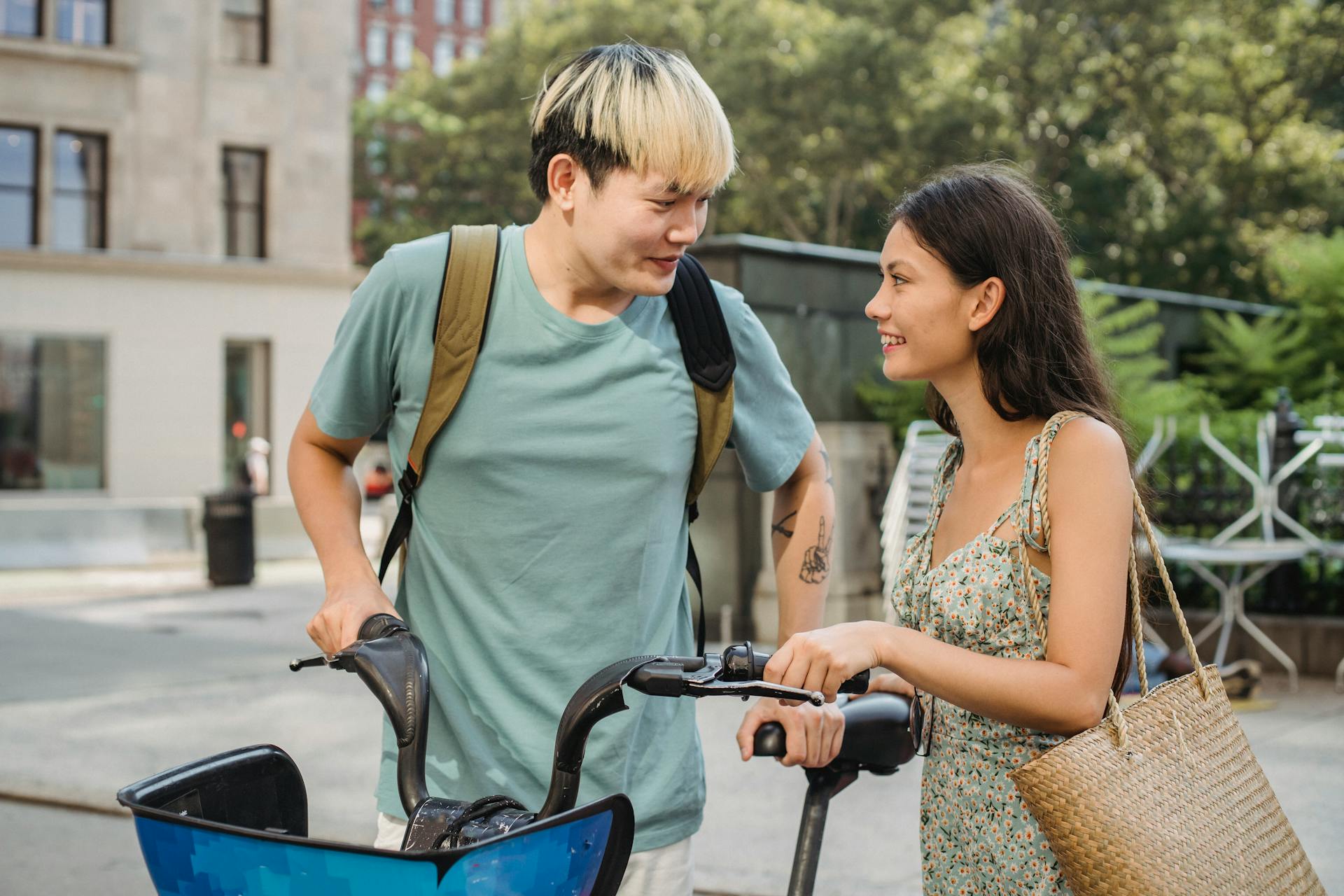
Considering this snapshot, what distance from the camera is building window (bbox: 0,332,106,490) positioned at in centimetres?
2295

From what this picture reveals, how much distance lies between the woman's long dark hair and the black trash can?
52.6 ft

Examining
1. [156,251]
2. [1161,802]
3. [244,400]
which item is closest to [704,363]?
[1161,802]

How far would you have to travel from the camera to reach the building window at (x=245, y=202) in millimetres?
24859

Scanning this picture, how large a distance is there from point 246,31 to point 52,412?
7.22 m

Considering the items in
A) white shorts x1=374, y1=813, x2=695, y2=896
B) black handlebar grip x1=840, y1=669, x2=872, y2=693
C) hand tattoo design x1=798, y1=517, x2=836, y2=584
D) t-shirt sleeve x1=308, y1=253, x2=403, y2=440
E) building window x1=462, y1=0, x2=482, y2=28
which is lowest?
white shorts x1=374, y1=813, x2=695, y2=896

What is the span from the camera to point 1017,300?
225 cm

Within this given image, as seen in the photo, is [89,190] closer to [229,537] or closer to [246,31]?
[246,31]

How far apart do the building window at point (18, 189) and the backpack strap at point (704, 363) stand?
2310 cm

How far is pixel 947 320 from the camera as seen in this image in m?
2.27

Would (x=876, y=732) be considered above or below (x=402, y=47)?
below

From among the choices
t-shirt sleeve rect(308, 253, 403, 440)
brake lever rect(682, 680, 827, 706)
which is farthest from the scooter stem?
t-shirt sleeve rect(308, 253, 403, 440)

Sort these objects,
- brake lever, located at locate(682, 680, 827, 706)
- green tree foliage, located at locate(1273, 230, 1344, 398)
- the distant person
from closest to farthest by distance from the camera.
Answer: brake lever, located at locate(682, 680, 827, 706) < green tree foliage, located at locate(1273, 230, 1344, 398) < the distant person

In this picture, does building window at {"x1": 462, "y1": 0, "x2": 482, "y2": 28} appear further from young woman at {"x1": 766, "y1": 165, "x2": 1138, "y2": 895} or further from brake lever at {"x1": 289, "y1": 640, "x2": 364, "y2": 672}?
brake lever at {"x1": 289, "y1": 640, "x2": 364, "y2": 672}

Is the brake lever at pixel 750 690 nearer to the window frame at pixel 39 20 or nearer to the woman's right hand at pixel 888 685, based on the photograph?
the woman's right hand at pixel 888 685
